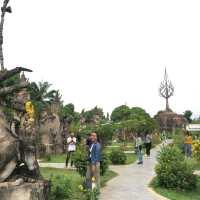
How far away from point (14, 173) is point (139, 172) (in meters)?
10.8

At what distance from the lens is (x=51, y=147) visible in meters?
34.4

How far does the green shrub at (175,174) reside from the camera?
48.7ft

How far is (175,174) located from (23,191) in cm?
712

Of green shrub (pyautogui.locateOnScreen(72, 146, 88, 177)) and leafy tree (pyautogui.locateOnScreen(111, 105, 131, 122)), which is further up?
leafy tree (pyautogui.locateOnScreen(111, 105, 131, 122))

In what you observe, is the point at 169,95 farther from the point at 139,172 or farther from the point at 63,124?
the point at 139,172

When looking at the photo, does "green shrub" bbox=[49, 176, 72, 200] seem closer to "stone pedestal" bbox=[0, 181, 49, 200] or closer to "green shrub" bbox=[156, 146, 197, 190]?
"stone pedestal" bbox=[0, 181, 49, 200]

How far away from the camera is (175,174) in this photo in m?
15.0

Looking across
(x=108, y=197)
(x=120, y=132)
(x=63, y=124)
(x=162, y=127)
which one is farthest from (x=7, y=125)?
(x=162, y=127)

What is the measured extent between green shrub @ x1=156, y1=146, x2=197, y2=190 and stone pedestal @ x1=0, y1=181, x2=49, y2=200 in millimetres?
6662

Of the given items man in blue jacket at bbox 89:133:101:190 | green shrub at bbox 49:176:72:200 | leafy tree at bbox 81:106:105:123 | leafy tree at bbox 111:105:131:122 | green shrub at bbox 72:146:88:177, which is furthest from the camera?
leafy tree at bbox 111:105:131:122

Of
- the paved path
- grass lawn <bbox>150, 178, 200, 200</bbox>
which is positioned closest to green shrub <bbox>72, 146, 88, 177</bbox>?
the paved path

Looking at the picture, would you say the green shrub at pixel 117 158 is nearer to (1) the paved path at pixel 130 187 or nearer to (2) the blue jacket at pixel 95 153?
(1) the paved path at pixel 130 187

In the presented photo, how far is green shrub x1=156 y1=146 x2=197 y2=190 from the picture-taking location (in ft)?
48.7

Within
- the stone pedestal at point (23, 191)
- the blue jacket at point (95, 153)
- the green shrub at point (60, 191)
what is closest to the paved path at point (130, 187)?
the blue jacket at point (95, 153)
